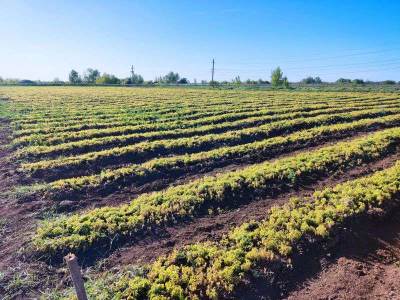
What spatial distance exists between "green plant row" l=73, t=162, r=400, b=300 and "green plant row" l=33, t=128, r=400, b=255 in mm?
1383

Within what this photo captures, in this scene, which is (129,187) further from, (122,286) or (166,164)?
(122,286)

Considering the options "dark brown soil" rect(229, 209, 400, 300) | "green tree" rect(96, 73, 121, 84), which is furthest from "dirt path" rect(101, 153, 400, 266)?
"green tree" rect(96, 73, 121, 84)

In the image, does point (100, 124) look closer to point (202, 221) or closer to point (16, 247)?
point (16, 247)

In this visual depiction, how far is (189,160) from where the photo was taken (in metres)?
11.8

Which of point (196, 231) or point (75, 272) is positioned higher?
point (75, 272)

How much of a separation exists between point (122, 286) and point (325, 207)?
19.6 ft

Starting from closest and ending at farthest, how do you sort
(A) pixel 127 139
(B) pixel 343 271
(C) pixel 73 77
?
(B) pixel 343 271 → (A) pixel 127 139 → (C) pixel 73 77

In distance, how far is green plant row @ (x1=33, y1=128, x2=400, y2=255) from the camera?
665cm

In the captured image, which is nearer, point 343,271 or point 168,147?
point 343,271

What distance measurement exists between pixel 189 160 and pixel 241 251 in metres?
6.46

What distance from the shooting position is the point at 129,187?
32.4ft

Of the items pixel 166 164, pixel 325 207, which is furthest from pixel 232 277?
pixel 166 164

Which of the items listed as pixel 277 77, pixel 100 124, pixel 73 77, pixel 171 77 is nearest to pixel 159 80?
pixel 171 77

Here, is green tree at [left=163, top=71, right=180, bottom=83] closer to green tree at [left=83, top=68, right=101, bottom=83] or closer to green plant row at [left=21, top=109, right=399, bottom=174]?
green tree at [left=83, top=68, right=101, bottom=83]
